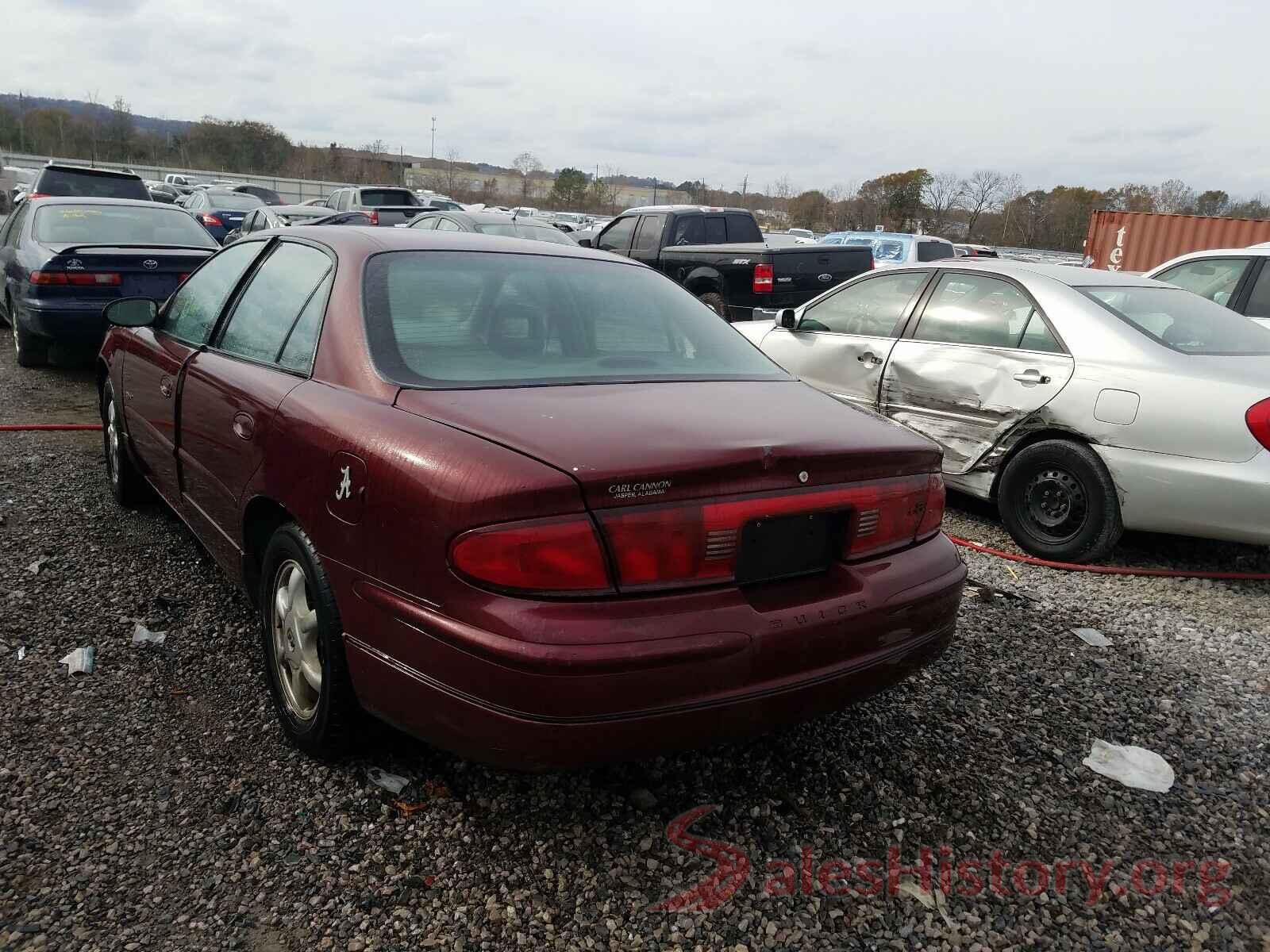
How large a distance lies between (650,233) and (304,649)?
36.0ft

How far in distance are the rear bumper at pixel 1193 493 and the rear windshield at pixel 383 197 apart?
2071 cm

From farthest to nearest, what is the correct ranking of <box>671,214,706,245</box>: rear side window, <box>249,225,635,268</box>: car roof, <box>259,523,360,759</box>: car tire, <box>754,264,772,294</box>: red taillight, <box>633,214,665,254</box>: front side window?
<box>671,214,706,245</box>: rear side window, <box>633,214,665,254</box>: front side window, <box>754,264,772,294</box>: red taillight, <box>249,225,635,268</box>: car roof, <box>259,523,360,759</box>: car tire

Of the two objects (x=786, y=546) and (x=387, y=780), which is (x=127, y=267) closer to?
(x=387, y=780)

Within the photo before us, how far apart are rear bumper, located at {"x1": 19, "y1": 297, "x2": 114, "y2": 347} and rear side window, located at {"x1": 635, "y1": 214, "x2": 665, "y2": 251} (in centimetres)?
710

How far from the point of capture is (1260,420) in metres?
4.06

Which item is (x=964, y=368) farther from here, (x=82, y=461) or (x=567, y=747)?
(x=82, y=461)

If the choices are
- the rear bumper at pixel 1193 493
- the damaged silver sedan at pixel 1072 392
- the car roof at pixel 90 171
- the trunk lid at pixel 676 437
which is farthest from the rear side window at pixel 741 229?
the trunk lid at pixel 676 437

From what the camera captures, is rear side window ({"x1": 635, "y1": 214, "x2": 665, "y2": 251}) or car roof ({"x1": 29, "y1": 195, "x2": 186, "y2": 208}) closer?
car roof ({"x1": 29, "y1": 195, "x2": 186, "y2": 208})

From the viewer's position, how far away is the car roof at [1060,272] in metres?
5.11

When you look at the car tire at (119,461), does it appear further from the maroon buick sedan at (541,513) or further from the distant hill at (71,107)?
the distant hill at (71,107)

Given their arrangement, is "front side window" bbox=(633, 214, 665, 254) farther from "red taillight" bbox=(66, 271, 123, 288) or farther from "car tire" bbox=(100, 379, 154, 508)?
"car tire" bbox=(100, 379, 154, 508)

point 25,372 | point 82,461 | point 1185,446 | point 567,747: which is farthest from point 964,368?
point 25,372

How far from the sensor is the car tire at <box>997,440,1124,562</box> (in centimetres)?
451

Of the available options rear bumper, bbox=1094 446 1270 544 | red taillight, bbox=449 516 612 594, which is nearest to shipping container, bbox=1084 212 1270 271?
rear bumper, bbox=1094 446 1270 544
